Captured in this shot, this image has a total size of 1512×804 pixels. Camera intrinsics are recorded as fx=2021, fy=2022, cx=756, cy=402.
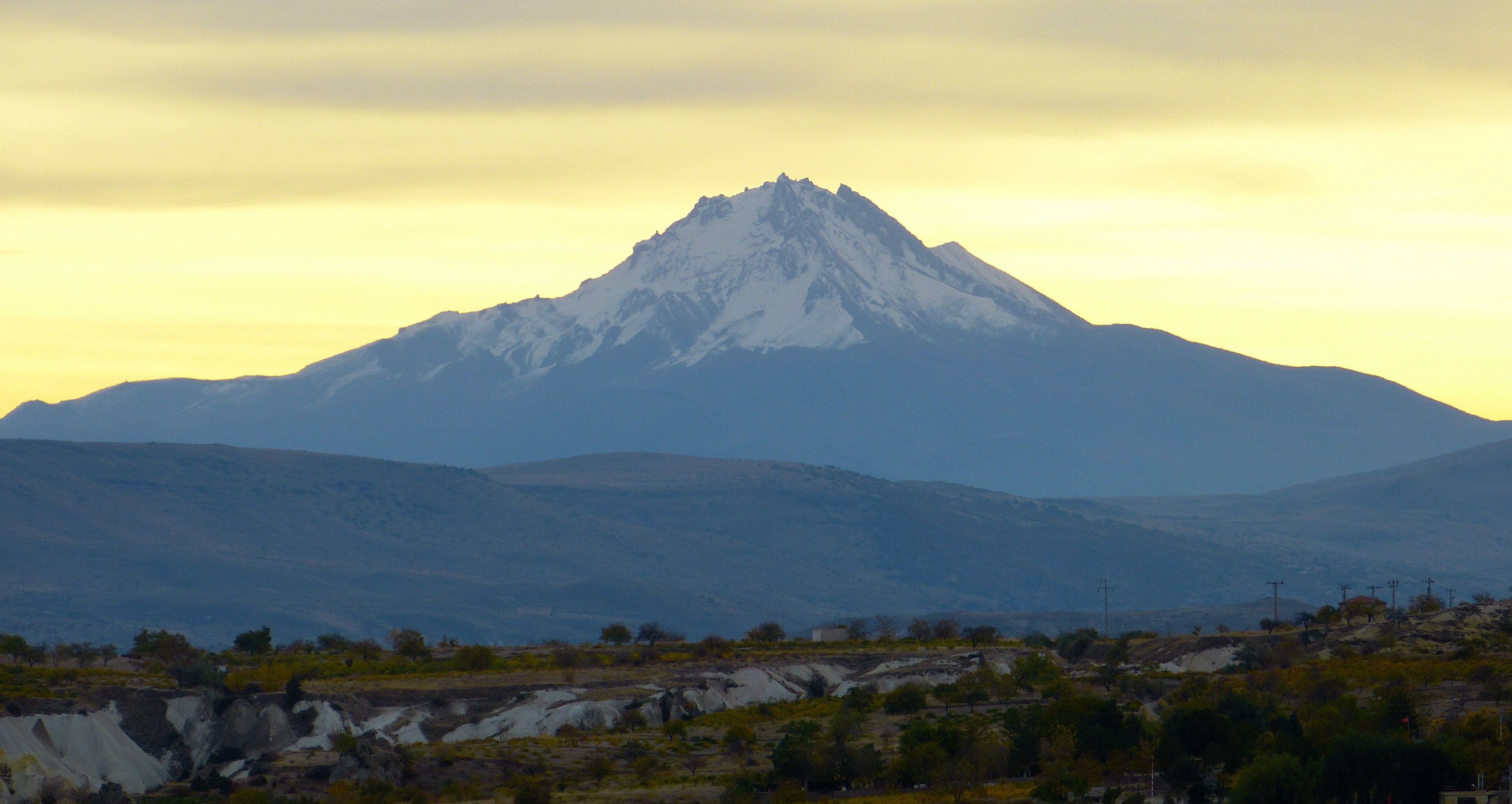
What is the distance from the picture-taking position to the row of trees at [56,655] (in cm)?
11038

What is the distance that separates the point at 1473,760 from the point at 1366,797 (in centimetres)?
517

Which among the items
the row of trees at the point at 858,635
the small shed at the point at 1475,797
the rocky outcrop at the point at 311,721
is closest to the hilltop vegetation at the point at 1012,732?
the rocky outcrop at the point at 311,721

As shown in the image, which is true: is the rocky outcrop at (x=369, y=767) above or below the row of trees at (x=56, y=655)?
below

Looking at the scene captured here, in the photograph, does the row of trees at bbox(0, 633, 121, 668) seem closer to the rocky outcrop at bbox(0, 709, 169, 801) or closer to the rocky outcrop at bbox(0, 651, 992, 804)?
the rocky outcrop at bbox(0, 651, 992, 804)

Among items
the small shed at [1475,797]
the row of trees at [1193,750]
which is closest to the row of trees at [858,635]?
the row of trees at [1193,750]

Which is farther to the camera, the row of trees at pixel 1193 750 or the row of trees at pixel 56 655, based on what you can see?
the row of trees at pixel 56 655

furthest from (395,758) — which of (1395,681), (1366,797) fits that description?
(1395,681)

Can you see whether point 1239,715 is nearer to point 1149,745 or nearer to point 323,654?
point 1149,745

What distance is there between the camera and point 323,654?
135 meters

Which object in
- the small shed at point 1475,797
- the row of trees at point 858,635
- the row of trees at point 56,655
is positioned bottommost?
the small shed at point 1475,797

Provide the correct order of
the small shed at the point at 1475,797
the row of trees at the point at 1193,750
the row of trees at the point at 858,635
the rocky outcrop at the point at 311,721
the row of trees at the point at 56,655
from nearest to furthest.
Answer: the small shed at the point at 1475,797 → the row of trees at the point at 1193,750 → the rocky outcrop at the point at 311,721 → the row of trees at the point at 56,655 → the row of trees at the point at 858,635

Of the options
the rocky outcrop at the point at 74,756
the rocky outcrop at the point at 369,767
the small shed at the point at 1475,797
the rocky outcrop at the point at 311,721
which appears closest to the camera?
the small shed at the point at 1475,797

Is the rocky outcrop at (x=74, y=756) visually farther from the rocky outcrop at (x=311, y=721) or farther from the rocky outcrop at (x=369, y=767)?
the rocky outcrop at (x=369, y=767)

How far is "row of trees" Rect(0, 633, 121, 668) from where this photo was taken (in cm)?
11038
